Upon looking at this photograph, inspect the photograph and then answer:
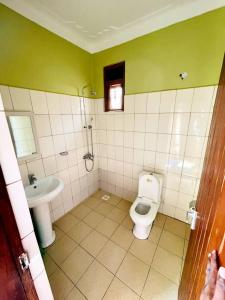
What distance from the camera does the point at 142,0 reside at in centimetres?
136

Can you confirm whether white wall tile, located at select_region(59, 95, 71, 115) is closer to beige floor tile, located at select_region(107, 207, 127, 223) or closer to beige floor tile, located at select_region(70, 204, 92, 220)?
beige floor tile, located at select_region(70, 204, 92, 220)

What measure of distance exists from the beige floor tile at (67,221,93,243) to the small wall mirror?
115cm

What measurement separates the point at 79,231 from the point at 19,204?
1.57m

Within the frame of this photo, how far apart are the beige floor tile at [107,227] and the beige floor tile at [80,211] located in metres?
0.32

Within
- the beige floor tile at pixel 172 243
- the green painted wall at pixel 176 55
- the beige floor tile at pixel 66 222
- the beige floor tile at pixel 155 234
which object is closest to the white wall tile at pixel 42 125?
the green painted wall at pixel 176 55

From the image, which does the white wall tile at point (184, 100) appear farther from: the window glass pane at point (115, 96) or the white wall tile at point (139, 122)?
the window glass pane at point (115, 96)

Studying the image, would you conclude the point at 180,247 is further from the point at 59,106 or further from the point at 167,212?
the point at 59,106

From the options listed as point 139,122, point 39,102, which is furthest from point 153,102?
point 39,102

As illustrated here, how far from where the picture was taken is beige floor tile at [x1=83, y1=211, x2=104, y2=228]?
195 cm

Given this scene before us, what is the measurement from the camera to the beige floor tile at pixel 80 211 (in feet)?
6.92

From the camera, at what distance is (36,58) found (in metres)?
1.51

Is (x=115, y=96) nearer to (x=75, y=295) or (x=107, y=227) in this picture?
(x=107, y=227)

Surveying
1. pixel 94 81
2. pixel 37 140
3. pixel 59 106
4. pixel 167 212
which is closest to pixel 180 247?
pixel 167 212

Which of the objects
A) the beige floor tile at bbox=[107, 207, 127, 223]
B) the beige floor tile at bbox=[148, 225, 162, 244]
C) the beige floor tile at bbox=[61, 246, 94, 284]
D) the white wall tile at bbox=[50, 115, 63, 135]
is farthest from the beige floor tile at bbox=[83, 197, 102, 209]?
the white wall tile at bbox=[50, 115, 63, 135]
